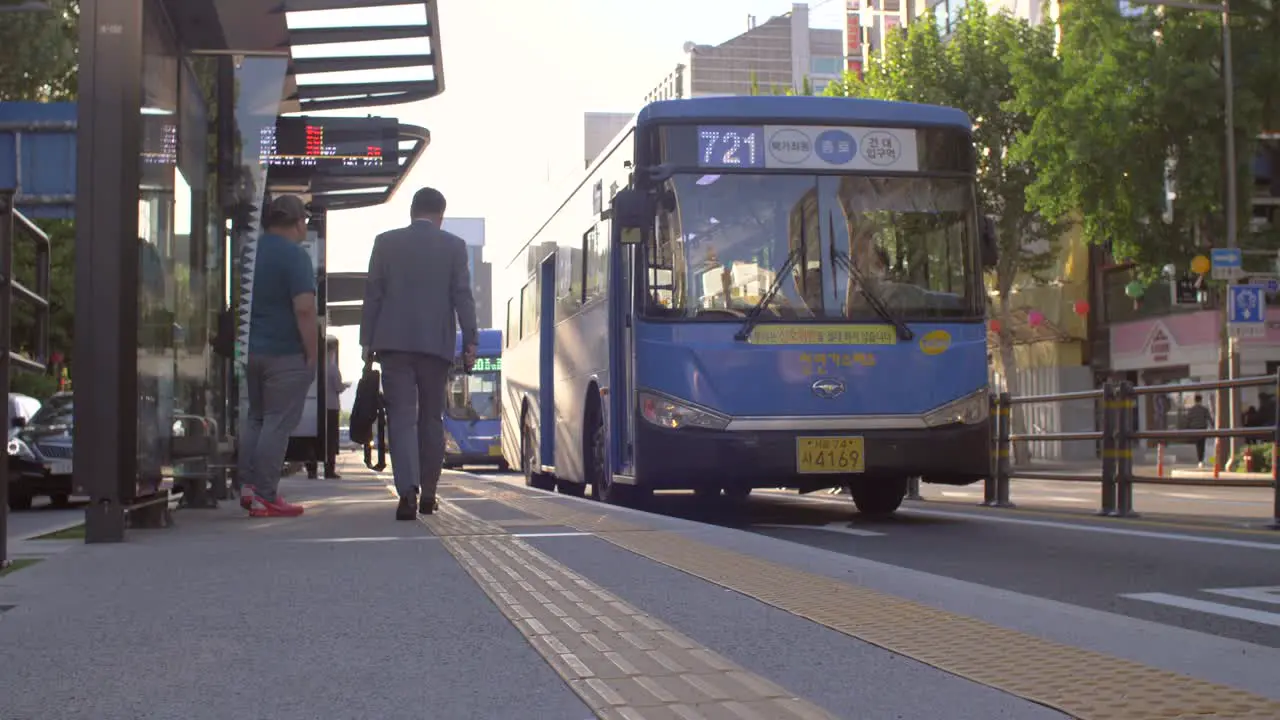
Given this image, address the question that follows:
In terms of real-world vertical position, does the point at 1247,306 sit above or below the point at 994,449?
above

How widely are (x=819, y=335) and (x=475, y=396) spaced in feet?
96.9

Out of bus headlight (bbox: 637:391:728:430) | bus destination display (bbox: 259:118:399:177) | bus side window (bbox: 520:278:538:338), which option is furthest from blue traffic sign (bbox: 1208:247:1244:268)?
bus headlight (bbox: 637:391:728:430)

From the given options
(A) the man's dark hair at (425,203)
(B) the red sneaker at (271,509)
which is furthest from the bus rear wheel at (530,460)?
(A) the man's dark hair at (425,203)

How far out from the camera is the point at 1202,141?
26.9m

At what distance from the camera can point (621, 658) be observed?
3.93m

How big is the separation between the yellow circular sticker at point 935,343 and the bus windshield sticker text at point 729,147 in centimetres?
172

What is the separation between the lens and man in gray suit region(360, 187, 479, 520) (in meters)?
8.95

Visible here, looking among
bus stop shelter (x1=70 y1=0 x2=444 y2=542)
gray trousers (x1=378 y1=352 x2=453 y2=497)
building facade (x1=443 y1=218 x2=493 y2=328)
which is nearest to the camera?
bus stop shelter (x1=70 y1=0 x2=444 y2=542)

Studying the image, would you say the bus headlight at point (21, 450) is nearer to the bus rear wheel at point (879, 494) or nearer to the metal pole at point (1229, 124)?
the bus rear wheel at point (879, 494)

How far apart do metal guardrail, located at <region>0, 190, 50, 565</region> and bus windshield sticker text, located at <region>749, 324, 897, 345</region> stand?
517 cm

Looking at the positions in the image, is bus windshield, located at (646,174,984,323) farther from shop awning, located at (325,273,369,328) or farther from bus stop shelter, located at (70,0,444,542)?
shop awning, located at (325,273,369,328)

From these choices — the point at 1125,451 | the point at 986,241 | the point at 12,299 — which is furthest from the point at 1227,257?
the point at 12,299

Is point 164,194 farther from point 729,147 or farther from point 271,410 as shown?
point 729,147

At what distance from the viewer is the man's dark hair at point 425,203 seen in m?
9.32
